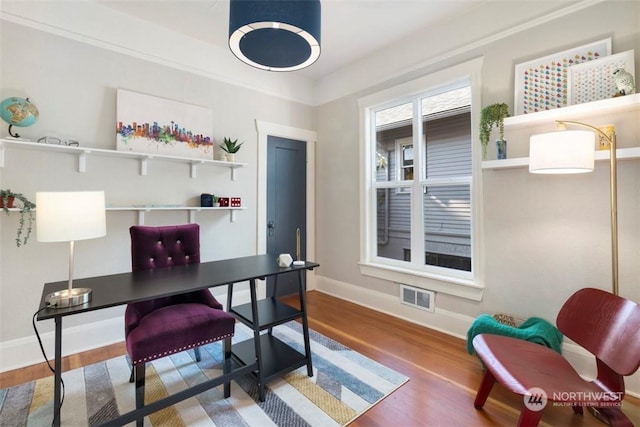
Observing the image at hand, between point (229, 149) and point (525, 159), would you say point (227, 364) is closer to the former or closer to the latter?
point (229, 149)

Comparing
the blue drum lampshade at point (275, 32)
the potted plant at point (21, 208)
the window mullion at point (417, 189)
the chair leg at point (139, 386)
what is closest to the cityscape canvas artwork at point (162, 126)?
the potted plant at point (21, 208)

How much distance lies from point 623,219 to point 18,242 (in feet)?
14.7

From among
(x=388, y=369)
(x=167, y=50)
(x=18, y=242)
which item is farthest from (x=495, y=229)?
(x=18, y=242)

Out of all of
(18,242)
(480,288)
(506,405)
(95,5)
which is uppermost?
(95,5)

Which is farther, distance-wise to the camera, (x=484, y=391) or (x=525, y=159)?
(x=525, y=159)

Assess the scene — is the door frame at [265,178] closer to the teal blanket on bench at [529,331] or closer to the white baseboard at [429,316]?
the white baseboard at [429,316]

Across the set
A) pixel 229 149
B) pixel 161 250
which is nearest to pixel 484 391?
pixel 161 250

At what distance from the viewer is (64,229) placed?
4.56 ft

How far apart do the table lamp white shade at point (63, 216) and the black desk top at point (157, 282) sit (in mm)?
326

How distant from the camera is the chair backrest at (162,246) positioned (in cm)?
208

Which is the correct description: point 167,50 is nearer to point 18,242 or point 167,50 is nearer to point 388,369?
point 18,242

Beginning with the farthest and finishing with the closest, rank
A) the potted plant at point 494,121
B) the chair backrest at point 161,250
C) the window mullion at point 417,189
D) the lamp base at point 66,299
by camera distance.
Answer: the window mullion at point 417,189 → the potted plant at point 494,121 → the chair backrest at point 161,250 → the lamp base at point 66,299

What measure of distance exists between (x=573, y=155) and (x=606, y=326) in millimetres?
978

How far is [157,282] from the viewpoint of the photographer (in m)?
1.72
